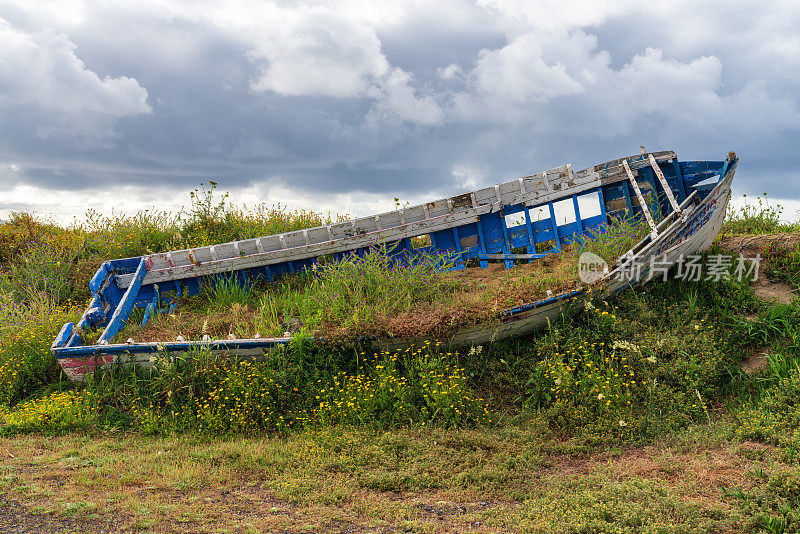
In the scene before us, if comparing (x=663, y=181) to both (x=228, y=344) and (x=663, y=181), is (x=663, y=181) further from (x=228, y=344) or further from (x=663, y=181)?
(x=228, y=344)

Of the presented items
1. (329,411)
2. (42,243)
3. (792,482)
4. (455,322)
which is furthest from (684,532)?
(42,243)

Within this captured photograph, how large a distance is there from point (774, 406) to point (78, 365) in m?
9.69

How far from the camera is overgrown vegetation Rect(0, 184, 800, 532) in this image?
5246 millimetres

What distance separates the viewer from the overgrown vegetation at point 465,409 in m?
5.25

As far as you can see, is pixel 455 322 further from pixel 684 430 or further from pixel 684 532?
pixel 684 532

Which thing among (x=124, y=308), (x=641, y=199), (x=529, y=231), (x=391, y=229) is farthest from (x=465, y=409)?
(x=124, y=308)

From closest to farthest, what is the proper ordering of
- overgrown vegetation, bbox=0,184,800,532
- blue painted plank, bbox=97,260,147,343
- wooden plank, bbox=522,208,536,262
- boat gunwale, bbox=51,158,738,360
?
overgrown vegetation, bbox=0,184,800,532 < boat gunwale, bbox=51,158,738,360 < blue painted plank, bbox=97,260,147,343 < wooden plank, bbox=522,208,536,262

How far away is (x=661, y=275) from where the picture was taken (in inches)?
372

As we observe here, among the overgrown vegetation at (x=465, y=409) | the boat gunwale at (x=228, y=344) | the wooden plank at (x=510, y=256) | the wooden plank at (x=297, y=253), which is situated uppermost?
the wooden plank at (x=297, y=253)

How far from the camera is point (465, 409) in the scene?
7.04m

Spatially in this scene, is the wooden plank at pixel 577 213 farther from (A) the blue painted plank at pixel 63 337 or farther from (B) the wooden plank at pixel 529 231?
(A) the blue painted plank at pixel 63 337

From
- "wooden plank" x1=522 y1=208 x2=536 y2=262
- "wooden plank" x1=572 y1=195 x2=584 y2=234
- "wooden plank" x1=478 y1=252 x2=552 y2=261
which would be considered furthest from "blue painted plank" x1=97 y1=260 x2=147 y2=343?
"wooden plank" x1=572 y1=195 x2=584 y2=234

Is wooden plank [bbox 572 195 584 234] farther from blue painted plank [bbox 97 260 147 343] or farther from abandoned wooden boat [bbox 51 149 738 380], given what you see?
blue painted plank [bbox 97 260 147 343]

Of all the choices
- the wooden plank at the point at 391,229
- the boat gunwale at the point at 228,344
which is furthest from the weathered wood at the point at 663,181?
the boat gunwale at the point at 228,344
